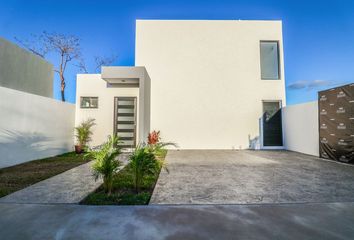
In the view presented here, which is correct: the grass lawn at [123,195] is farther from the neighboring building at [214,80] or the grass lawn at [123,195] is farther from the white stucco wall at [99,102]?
the neighboring building at [214,80]

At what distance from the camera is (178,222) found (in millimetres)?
2074

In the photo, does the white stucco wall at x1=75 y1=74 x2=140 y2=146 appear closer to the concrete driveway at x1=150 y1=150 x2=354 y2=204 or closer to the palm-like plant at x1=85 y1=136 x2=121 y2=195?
the concrete driveway at x1=150 y1=150 x2=354 y2=204

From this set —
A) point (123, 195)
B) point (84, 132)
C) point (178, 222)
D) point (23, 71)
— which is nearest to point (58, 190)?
point (123, 195)

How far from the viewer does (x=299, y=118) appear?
7734 mm

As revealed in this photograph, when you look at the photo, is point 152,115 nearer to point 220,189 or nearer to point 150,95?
point 150,95

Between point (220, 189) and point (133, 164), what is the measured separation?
1668 millimetres

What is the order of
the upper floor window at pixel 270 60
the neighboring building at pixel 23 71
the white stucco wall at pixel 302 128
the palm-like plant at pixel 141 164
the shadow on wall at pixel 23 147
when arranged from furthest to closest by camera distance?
the upper floor window at pixel 270 60 → the neighboring building at pixel 23 71 → the white stucco wall at pixel 302 128 → the shadow on wall at pixel 23 147 → the palm-like plant at pixel 141 164

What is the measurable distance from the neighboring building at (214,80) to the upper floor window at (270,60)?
1.8 inches

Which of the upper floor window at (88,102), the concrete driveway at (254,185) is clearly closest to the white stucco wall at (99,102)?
the upper floor window at (88,102)

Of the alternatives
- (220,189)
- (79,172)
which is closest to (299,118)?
(220,189)

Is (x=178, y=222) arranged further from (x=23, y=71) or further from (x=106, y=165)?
(x=23, y=71)

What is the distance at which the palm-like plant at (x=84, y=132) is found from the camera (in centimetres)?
793

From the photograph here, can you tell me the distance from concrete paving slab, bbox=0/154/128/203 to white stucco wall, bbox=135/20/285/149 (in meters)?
5.34

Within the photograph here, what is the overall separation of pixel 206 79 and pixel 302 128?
4.79 meters
